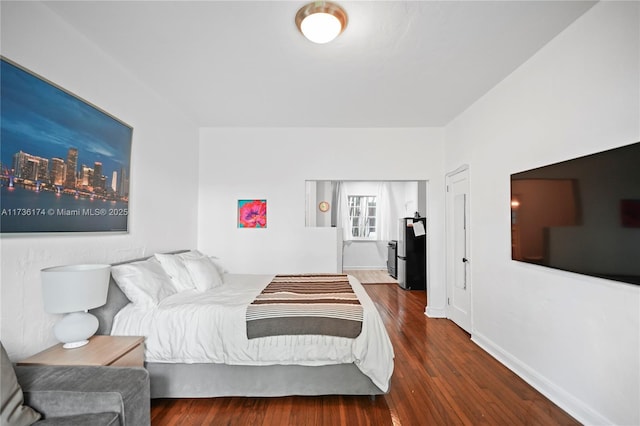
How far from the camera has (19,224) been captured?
1631 millimetres

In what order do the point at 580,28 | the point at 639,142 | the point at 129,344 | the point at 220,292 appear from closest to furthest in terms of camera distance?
the point at 639,142, the point at 129,344, the point at 580,28, the point at 220,292

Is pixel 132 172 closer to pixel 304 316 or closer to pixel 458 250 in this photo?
pixel 304 316

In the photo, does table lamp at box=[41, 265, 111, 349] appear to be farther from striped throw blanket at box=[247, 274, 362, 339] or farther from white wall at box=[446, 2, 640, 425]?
white wall at box=[446, 2, 640, 425]

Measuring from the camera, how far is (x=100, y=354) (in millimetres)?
1631

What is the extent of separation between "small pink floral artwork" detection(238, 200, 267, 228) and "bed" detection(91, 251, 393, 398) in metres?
→ 2.11

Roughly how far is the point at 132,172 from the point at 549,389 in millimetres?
4114

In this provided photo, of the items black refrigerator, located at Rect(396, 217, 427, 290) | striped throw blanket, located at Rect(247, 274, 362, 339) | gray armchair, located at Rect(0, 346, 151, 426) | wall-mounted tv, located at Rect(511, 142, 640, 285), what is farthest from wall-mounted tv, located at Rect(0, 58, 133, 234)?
black refrigerator, located at Rect(396, 217, 427, 290)

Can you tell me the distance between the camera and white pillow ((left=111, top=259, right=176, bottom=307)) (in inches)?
85.3

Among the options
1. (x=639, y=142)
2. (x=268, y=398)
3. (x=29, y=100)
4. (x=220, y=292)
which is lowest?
(x=268, y=398)

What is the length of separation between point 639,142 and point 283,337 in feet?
8.31

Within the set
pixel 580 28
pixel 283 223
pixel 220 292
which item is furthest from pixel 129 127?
pixel 580 28

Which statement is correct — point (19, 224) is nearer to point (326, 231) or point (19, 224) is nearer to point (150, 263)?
point (150, 263)

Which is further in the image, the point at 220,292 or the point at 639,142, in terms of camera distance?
the point at 220,292

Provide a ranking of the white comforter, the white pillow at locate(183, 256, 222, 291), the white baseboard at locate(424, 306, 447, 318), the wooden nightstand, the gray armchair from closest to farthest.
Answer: the gray armchair
the wooden nightstand
the white comforter
the white pillow at locate(183, 256, 222, 291)
the white baseboard at locate(424, 306, 447, 318)
